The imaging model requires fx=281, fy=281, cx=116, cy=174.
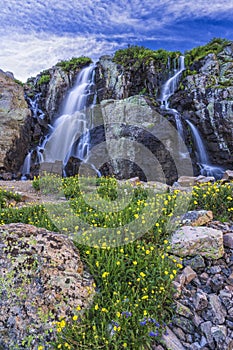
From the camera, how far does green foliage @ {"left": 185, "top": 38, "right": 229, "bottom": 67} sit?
61.6ft

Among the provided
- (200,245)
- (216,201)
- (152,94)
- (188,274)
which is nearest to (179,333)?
(188,274)

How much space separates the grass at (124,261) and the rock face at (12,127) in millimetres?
10139

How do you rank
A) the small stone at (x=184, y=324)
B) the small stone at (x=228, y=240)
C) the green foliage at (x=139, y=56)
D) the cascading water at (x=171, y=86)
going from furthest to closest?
1. the green foliage at (x=139, y=56)
2. the cascading water at (x=171, y=86)
3. the small stone at (x=228, y=240)
4. the small stone at (x=184, y=324)

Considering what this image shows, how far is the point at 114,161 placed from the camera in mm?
14555

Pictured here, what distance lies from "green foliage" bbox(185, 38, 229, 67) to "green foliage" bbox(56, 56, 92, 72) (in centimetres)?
789

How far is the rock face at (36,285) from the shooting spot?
9.62ft

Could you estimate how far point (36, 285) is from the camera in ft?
10.5

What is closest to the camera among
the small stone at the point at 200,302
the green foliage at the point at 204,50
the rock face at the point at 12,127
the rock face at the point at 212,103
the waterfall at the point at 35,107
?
the small stone at the point at 200,302

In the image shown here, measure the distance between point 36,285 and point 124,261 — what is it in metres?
1.16

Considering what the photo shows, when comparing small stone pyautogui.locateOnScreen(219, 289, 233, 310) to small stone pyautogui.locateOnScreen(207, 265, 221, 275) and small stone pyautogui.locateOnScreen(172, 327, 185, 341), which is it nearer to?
small stone pyautogui.locateOnScreen(207, 265, 221, 275)

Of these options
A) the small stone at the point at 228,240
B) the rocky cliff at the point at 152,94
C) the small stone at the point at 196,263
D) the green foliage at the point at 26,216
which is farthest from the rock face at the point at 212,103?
the small stone at the point at 196,263

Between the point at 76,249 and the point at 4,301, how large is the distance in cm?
105

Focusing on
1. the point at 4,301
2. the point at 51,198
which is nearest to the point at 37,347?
the point at 4,301

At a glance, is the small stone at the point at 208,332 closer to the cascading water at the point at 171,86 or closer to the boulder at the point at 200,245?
the boulder at the point at 200,245
